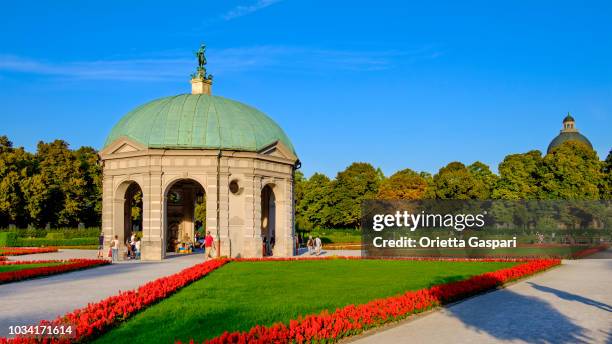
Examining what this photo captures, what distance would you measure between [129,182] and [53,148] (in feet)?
138

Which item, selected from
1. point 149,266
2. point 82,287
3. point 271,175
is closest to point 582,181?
point 271,175

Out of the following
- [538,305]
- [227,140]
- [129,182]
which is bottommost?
[538,305]

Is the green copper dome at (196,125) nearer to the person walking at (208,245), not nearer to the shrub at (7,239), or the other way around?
the person walking at (208,245)

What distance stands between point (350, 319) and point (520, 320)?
4.68 m

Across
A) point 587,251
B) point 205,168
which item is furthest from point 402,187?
point 205,168

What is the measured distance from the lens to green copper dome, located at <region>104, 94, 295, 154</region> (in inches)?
1649

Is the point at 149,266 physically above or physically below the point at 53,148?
below

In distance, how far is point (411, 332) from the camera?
46.2 ft

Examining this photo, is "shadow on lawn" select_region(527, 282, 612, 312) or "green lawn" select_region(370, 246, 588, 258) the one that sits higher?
"shadow on lawn" select_region(527, 282, 612, 312)

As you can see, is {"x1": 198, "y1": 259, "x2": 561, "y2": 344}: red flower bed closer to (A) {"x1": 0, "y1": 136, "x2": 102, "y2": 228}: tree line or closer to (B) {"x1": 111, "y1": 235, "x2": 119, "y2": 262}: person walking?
(B) {"x1": 111, "y1": 235, "x2": 119, "y2": 262}: person walking

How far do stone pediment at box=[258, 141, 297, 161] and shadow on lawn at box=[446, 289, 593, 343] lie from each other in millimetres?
26328

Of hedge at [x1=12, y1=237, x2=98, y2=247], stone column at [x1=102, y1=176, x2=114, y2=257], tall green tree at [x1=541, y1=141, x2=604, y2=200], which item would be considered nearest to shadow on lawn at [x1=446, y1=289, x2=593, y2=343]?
stone column at [x1=102, y1=176, x2=114, y2=257]

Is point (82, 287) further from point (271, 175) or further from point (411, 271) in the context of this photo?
point (271, 175)

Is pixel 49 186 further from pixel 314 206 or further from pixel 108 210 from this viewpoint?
pixel 314 206
